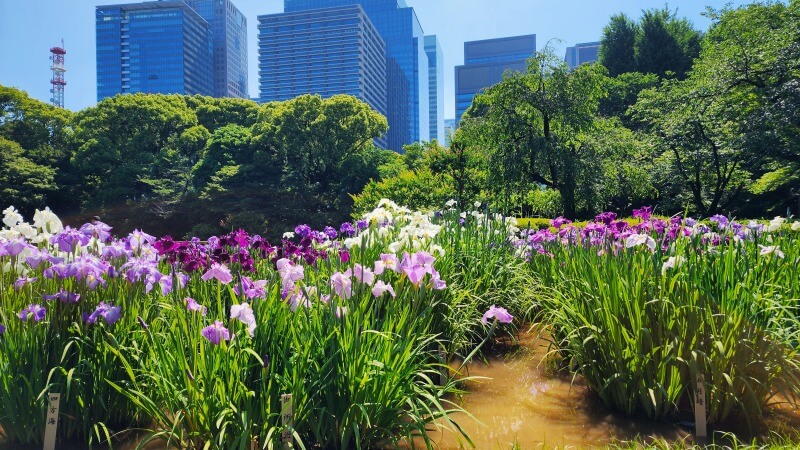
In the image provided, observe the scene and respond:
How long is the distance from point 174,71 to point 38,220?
130m

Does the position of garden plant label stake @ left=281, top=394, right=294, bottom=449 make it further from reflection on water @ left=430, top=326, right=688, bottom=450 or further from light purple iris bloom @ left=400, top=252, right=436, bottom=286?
light purple iris bloom @ left=400, top=252, right=436, bottom=286

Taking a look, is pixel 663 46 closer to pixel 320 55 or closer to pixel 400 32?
pixel 320 55

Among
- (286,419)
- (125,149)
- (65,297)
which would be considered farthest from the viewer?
(125,149)

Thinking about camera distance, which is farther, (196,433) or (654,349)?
(654,349)

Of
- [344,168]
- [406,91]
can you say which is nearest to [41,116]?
[344,168]

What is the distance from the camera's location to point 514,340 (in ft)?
10.5

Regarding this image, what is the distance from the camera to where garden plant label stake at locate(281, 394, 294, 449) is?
153 cm

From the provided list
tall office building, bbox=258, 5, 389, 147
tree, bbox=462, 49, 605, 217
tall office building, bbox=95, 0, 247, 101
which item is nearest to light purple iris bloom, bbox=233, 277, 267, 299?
tree, bbox=462, 49, 605, 217

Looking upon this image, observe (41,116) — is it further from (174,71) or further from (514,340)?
(174,71)

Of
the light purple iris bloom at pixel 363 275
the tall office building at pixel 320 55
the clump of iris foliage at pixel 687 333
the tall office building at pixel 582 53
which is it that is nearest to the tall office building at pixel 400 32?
the tall office building at pixel 320 55

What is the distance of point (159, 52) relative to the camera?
11644 cm

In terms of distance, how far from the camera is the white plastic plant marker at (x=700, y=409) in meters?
1.93

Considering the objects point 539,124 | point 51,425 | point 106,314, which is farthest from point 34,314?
point 539,124

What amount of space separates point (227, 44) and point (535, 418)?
6309 inches
